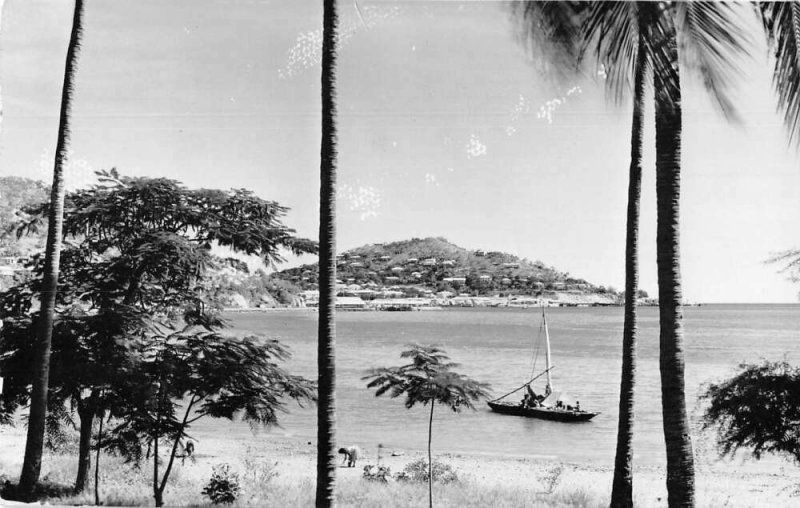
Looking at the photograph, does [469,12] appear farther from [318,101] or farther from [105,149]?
[105,149]

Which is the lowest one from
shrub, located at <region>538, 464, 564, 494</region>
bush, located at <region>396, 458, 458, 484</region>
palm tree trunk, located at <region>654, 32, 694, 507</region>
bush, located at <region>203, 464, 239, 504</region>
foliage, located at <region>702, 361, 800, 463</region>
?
shrub, located at <region>538, 464, 564, 494</region>

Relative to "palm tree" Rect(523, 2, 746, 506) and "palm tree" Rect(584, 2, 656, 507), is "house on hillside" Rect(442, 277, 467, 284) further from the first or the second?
"palm tree" Rect(523, 2, 746, 506)

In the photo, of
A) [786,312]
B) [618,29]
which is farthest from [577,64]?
[786,312]

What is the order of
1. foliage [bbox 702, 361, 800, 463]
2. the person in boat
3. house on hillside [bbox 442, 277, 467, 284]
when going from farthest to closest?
1. the person in boat
2. house on hillside [bbox 442, 277, 467, 284]
3. foliage [bbox 702, 361, 800, 463]

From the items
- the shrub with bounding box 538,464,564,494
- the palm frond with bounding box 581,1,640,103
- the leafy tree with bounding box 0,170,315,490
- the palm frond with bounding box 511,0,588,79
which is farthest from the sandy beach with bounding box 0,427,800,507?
the palm frond with bounding box 581,1,640,103

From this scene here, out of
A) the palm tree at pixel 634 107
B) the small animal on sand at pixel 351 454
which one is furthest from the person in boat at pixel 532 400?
the palm tree at pixel 634 107

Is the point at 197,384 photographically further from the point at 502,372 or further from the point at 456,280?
the point at 502,372

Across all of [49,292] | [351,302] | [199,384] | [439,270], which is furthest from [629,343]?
[49,292]
